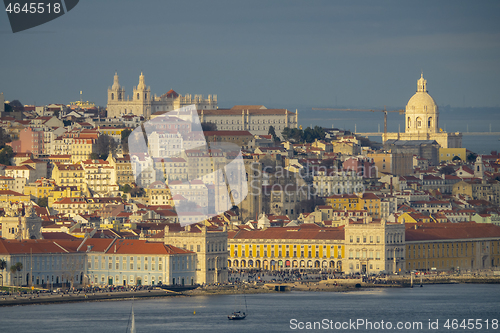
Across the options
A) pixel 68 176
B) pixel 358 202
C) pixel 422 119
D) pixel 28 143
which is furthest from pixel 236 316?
pixel 422 119

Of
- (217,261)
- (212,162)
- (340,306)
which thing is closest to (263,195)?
(212,162)

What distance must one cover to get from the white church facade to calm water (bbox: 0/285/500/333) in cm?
5867

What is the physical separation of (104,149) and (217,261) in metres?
39.5

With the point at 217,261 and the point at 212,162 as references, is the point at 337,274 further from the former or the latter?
the point at 212,162

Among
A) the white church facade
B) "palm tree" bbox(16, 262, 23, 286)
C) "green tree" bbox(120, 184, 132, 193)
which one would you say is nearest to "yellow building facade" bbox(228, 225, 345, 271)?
"palm tree" bbox(16, 262, 23, 286)

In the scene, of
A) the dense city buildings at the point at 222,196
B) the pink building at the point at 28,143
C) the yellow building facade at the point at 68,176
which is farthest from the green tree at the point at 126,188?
the pink building at the point at 28,143

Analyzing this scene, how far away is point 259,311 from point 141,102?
215 feet

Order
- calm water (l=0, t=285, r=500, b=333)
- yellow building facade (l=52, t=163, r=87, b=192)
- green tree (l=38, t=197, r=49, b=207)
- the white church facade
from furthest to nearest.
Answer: the white church facade, yellow building facade (l=52, t=163, r=87, b=192), green tree (l=38, t=197, r=49, b=207), calm water (l=0, t=285, r=500, b=333)

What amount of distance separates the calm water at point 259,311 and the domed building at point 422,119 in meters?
65.6

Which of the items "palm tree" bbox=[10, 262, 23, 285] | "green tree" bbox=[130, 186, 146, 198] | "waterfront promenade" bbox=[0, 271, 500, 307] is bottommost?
"waterfront promenade" bbox=[0, 271, 500, 307]

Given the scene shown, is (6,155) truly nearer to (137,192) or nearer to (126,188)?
(126,188)

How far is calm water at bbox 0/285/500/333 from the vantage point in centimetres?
5134

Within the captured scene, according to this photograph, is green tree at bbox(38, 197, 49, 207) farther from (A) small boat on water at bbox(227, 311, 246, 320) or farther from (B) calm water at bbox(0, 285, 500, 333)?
(A) small boat on water at bbox(227, 311, 246, 320)

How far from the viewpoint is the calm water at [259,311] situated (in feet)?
168
